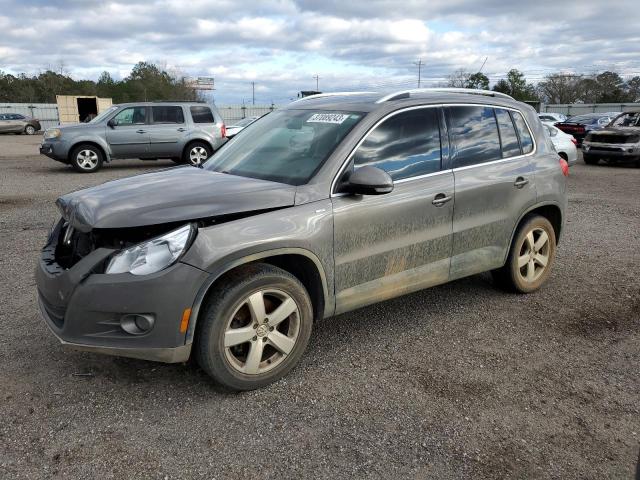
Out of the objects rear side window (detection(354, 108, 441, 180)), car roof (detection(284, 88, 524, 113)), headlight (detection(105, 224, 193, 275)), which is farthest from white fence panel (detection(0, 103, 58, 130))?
headlight (detection(105, 224, 193, 275))

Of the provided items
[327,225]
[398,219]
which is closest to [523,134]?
[398,219]

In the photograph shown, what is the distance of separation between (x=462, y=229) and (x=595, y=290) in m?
1.95

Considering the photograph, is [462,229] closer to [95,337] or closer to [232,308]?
[232,308]

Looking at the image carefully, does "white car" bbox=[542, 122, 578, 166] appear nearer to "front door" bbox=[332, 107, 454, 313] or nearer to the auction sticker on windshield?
"front door" bbox=[332, 107, 454, 313]

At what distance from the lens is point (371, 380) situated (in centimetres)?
354

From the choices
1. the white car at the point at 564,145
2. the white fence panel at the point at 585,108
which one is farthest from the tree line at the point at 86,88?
the white car at the point at 564,145

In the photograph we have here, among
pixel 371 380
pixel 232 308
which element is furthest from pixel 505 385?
pixel 232 308

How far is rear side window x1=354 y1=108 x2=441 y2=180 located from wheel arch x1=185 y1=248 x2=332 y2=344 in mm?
747

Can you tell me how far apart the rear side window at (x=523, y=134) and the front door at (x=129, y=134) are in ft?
39.0

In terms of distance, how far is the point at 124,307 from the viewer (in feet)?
9.66

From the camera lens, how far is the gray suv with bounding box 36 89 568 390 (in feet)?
9.89

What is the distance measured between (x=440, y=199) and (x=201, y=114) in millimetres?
12590

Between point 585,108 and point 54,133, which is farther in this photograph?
point 585,108

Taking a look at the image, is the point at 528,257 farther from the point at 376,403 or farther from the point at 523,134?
the point at 376,403
